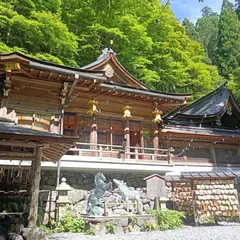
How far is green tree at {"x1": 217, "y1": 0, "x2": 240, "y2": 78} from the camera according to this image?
1277 inches

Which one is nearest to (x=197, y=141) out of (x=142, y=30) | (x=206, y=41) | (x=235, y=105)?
(x=235, y=105)

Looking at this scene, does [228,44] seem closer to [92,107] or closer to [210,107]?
[210,107]

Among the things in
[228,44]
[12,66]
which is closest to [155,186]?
[12,66]

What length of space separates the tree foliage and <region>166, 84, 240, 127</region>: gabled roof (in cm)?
404

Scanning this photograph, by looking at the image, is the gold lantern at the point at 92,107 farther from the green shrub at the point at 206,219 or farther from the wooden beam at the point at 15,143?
the green shrub at the point at 206,219

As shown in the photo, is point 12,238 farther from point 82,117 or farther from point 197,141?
point 197,141

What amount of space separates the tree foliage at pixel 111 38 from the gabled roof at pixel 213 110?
4.04 m

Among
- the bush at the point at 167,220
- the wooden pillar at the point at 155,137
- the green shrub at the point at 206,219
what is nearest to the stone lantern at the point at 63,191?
the bush at the point at 167,220

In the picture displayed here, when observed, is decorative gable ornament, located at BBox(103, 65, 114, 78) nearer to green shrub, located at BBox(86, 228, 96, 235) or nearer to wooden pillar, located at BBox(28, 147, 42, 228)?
green shrub, located at BBox(86, 228, 96, 235)

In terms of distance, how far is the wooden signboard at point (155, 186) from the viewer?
10.2m

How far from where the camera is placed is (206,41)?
4291 centimetres

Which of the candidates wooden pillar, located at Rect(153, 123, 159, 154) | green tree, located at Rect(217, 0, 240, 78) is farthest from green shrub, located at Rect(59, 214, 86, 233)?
green tree, located at Rect(217, 0, 240, 78)

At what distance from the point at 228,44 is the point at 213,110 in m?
18.3

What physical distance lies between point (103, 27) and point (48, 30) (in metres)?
5.07
